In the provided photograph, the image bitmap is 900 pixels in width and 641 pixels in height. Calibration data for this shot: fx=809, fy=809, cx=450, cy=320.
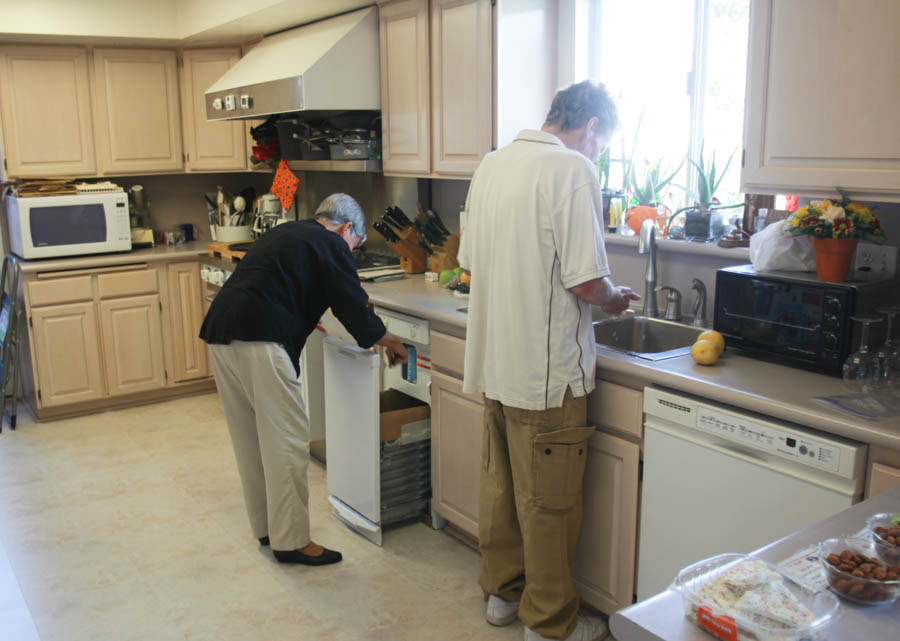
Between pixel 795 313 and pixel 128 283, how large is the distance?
3.78 metres

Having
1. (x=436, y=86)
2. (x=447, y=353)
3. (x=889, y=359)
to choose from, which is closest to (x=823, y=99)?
(x=889, y=359)

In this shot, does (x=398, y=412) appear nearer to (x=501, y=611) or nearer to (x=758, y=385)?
(x=501, y=611)

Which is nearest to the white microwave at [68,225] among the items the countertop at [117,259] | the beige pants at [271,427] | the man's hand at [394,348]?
the countertop at [117,259]

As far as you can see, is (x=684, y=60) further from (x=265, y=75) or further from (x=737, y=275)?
(x=265, y=75)

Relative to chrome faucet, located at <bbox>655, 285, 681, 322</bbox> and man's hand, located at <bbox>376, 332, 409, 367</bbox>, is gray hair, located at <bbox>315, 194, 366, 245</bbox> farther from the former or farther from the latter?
chrome faucet, located at <bbox>655, 285, 681, 322</bbox>

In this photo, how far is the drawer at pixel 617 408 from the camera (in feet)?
7.32

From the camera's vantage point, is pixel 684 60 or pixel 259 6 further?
pixel 259 6

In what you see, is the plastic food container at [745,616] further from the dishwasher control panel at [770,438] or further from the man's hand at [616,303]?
the man's hand at [616,303]

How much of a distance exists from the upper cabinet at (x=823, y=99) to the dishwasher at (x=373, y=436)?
137 centimetres

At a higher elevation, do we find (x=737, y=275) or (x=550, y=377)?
(x=737, y=275)

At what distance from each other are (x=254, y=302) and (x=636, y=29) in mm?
1788

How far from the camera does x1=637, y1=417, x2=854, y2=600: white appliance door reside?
187 centimetres

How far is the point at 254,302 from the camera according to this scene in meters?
2.68

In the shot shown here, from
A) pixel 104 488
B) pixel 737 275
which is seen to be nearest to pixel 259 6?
pixel 104 488
